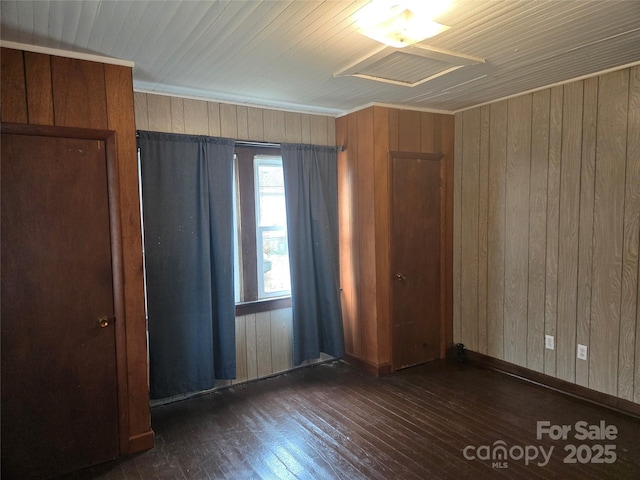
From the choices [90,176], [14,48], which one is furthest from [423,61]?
[14,48]

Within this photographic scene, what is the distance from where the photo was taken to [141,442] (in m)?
2.61

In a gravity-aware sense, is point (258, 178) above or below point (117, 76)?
below

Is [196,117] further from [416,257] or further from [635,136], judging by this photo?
[635,136]

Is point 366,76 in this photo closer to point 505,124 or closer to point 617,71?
point 505,124

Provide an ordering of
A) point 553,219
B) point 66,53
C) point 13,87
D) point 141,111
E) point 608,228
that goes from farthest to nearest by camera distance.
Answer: point 553,219 < point 141,111 < point 608,228 < point 66,53 < point 13,87

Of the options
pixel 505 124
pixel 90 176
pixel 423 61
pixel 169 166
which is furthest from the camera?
pixel 505 124

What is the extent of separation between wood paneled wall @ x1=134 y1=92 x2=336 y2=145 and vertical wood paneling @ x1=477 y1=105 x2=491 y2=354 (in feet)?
4.46

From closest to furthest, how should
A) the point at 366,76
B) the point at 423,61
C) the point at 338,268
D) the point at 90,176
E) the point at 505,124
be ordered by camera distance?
1. the point at 90,176
2. the point at 423,61
3. the point at 366,76
4. the point at 505,124
5. the point at 338,268

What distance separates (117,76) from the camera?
2.44m

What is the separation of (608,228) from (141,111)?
3.46 metres

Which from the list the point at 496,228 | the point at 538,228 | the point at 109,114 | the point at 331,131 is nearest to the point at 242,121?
the point at 331,131

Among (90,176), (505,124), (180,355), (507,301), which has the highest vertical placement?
(505,124)

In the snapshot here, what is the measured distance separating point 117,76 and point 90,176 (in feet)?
2.01

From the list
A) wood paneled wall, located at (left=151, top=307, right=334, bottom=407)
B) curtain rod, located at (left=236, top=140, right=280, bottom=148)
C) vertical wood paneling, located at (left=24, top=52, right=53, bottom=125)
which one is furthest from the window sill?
vertical wood paneling, located at (left=24, top=52, right=53, bottom=125)
